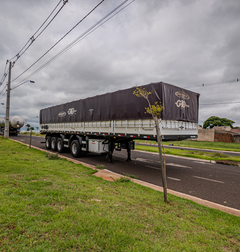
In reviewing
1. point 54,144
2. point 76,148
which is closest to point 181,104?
point 76,148

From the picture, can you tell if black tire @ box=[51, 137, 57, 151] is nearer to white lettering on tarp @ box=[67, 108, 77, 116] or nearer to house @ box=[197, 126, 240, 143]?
white lettering on tarp @ box=[67, 108, 77, 116]

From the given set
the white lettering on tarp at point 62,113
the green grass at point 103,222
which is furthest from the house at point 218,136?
the green grass at point 103,222

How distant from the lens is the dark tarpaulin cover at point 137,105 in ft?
25.5

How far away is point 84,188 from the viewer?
16.8ft

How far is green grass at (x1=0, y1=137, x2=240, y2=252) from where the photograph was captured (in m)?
2.63

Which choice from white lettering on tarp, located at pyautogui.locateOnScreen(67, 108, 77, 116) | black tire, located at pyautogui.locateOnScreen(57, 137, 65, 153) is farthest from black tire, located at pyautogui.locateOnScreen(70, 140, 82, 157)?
white lettering on tarp, located at pyautogui.locateOnScreen(67, 108, 77, 116)

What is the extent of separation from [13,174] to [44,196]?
2478mm

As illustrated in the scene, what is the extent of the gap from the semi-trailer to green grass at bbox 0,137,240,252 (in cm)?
381

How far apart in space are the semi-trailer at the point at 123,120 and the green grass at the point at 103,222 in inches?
150

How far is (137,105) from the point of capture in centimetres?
847

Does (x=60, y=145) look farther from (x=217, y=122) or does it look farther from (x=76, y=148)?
(x=217, y=122)

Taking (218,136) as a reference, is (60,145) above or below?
below

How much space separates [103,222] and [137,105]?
609cm

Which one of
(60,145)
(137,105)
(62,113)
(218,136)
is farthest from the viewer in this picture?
(218,136)
